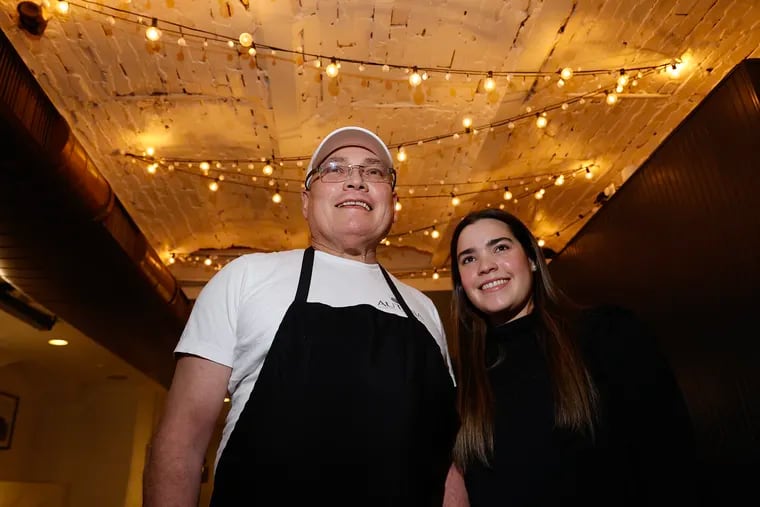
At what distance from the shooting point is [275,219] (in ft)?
16.2

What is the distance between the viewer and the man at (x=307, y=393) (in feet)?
3.82

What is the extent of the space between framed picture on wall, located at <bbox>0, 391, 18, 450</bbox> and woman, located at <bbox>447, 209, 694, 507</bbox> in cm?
862

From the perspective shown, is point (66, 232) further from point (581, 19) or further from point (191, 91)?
point (581, 19)

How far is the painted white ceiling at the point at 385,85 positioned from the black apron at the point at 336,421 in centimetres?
206

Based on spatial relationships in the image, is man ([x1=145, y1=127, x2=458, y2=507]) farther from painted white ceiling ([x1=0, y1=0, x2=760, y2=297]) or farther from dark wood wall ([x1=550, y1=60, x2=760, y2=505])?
painted white ceiling ([x1=0, y1=0, x2=760, y2=297])

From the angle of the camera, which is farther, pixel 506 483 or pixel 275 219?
pixel 275 219

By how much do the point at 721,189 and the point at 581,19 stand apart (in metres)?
1.23

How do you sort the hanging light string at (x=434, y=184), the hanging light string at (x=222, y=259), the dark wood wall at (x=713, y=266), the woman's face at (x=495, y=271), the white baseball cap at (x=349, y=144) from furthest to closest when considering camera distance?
the hanging light string at (x=222, y=259)
the hanging light string at (x=434, y=184)
the dark wood wall at (x=713, y=266)
the woman's face at (x=495, y=271)
the white baseball cap at (x=349, y=144)

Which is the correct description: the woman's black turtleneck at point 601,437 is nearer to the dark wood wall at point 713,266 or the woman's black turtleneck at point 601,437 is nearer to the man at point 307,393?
the man at point 307,393

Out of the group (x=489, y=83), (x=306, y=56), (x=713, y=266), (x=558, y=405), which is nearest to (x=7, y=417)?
(x=306, y=56)

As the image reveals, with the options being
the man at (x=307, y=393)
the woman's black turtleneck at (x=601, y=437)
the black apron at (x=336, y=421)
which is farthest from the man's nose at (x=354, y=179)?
the woman's black turtleneck at (x=601, y=437)

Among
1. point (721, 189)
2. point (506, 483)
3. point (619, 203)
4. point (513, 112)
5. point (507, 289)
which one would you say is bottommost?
point (506, 483)

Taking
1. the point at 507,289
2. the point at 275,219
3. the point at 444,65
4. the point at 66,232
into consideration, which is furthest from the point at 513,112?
the point at 66,232

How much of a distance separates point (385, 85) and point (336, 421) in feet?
8.43
